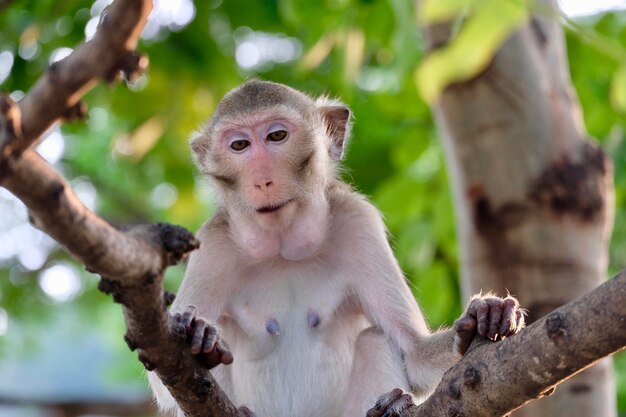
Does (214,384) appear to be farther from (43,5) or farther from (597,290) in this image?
(43,5)

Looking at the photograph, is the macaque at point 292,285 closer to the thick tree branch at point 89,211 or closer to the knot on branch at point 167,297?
the knot on branch at point 167,297

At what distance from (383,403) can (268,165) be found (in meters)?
1.47

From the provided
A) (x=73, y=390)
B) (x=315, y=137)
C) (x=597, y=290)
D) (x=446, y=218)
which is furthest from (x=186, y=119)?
(x=73, y=390)

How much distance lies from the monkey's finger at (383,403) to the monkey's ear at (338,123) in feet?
6.75

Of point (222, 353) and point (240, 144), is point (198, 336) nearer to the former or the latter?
point (222, 353)

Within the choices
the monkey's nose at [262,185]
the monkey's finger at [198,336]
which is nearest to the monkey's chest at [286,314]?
the monkey's nose at [262,185]

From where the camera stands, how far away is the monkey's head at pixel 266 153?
555cm

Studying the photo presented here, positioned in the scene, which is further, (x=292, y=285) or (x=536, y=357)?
(x=292, y=285)

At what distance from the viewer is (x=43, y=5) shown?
751 centimetres

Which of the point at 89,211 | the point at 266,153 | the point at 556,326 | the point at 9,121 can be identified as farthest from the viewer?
the point at 266,153

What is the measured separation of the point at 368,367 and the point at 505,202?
1811 millimetres

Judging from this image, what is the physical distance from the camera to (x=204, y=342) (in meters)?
3.99

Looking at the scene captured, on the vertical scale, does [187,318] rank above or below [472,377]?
above

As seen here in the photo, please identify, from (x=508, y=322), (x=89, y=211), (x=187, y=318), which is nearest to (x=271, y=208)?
(x=187, y=318)
